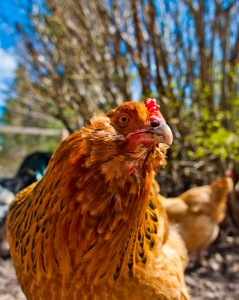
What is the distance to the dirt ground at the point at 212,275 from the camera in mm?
3235

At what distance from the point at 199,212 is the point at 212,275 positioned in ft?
2.58

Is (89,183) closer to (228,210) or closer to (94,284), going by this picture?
(94,284)

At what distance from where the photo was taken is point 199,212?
3604mm

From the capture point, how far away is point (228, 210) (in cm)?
455

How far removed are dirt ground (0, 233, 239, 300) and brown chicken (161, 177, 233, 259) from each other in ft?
1.21

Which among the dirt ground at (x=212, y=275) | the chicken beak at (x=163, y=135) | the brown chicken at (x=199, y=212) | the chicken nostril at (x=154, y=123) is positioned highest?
the chicken nostril at (x=154, y=123)

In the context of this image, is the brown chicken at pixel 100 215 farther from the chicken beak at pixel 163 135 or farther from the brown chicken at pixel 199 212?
the brown chicken at pixel 199 212

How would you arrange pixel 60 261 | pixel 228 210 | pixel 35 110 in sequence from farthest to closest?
pixel 35 110 < pixel 228 210 < pixel 60 261

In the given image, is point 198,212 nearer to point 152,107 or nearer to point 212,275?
point 212,275

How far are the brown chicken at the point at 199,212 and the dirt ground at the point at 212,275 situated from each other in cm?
37

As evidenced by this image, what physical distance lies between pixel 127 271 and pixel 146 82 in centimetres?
274

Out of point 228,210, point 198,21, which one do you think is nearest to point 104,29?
point 198,21

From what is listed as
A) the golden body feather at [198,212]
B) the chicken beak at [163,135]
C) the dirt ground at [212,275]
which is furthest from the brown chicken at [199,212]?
the chicken beak at [163,135]

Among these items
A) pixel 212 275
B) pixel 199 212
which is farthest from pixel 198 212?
pixel 212 275
